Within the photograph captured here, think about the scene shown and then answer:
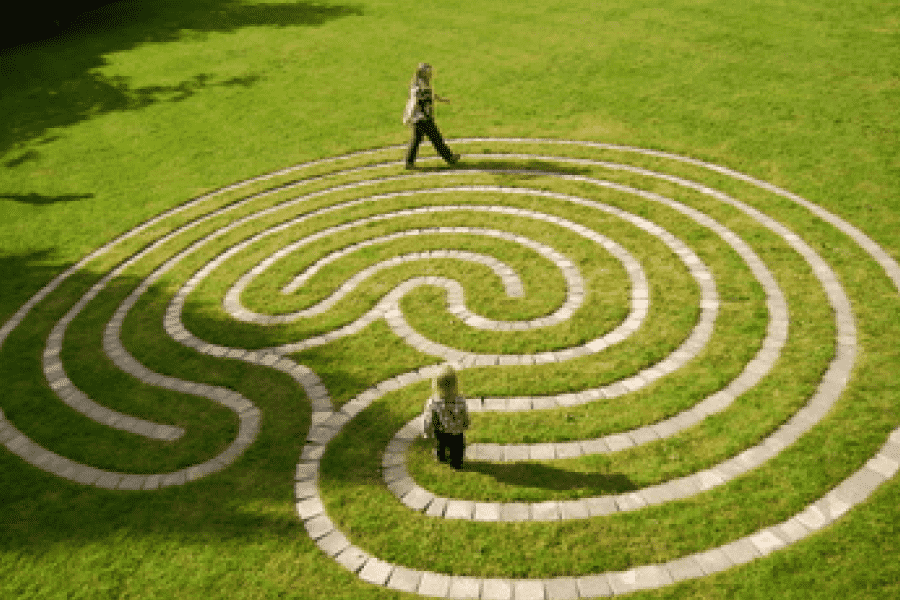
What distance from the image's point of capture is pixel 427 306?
38.6 feet

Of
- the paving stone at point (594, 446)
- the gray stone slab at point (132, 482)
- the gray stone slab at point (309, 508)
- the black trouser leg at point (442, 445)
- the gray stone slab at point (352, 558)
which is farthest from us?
the gray stone slab at point (132, 482)

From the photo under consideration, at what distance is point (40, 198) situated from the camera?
1820 cm

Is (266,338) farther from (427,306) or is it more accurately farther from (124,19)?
(124,19)

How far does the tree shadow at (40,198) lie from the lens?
17.9 m

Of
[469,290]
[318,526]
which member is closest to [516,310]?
[469,290]

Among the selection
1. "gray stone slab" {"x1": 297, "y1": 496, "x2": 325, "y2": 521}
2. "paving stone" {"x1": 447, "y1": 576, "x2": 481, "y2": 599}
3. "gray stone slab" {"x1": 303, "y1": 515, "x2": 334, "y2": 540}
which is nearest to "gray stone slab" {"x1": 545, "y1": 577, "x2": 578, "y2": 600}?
"paving stone" {"x1": 447, "y1": 576, "x2": 481, "y2": 599}

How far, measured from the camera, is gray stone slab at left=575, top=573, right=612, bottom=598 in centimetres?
668

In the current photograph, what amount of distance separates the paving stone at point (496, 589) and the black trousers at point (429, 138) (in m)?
11.4

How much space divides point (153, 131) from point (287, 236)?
10.2 metres

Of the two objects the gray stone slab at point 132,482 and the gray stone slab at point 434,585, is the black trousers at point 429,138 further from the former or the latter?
the gray stone slab at point 434,585

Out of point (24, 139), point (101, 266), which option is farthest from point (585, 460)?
point (24, 139)

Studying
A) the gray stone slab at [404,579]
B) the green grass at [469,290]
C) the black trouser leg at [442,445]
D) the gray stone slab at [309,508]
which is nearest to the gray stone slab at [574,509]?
the green grass at [469,290]

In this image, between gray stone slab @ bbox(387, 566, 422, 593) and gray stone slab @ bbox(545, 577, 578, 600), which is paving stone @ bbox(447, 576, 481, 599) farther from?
gray stone slab @ bbox(545, 577, 578, 600)

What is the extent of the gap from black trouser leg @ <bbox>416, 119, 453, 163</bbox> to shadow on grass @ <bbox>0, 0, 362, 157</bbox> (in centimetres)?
1168
